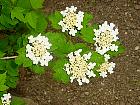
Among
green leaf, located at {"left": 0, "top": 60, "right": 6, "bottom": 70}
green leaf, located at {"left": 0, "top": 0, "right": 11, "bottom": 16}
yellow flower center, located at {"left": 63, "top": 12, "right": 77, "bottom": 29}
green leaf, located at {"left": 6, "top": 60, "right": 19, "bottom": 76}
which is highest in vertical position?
green leaf, located at {"left": 0, "top": 0, "right": 11, "bottom": 16}

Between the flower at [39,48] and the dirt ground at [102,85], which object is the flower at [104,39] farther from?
the dirt ground at [102,85]

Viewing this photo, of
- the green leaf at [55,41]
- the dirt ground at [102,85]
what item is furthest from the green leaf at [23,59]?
the dirt ground at [102,85]

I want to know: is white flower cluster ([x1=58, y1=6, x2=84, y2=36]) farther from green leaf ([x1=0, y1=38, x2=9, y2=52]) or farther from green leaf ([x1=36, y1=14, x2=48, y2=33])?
green leaf ([x1=0, y1=38, x2=9, y2=52])

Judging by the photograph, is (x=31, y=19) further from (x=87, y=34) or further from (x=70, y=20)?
(x=87, y=34)

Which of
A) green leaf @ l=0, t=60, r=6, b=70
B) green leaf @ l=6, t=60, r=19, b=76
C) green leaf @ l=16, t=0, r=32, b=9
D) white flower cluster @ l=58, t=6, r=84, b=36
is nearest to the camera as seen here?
white flower cluster @ l=58, t=6, r=84, b=36

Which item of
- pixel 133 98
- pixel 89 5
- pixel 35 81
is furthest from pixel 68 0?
pixel 133 98

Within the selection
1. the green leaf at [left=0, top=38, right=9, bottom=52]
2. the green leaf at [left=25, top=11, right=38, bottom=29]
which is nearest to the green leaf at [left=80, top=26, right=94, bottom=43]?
the green leaf at [left=25, top=11, right=38, bottom=29]
